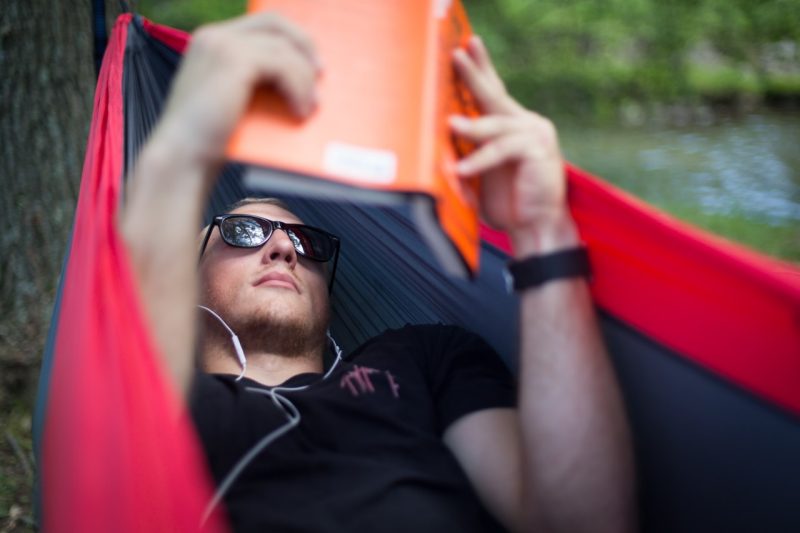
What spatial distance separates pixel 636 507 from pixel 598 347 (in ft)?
0.80

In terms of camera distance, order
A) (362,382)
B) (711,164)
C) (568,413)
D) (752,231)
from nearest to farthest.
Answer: (568,413)
(362,382)
(752,231)
(711,164)

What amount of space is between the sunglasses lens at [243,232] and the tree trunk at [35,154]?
77 cm

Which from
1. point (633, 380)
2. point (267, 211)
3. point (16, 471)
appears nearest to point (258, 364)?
point (267, 211)

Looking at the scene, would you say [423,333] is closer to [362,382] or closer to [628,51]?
[362,382]

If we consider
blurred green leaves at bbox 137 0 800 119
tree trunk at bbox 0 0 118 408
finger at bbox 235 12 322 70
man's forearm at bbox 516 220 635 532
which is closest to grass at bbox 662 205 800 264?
man's forearm at bbox 516 220 635 532

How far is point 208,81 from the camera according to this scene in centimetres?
85

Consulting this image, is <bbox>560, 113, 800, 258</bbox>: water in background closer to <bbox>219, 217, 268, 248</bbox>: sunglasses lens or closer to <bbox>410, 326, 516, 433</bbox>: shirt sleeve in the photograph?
<bbox>410, 326, 516, 433</bbox>: shirt sleeve

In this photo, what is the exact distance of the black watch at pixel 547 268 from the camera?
3.41 ft

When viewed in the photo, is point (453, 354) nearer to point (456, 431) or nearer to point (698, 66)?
point (456, 431)

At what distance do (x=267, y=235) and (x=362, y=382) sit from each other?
46 centimetres

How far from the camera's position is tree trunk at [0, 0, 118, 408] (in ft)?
6.61

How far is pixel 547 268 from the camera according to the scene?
3.41 ft

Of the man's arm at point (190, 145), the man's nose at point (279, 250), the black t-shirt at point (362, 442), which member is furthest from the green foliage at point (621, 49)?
the man's arm at point (190, 145)

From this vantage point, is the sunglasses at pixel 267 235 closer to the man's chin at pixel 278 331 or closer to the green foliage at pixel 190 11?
the man's chin at pixel 278 331
